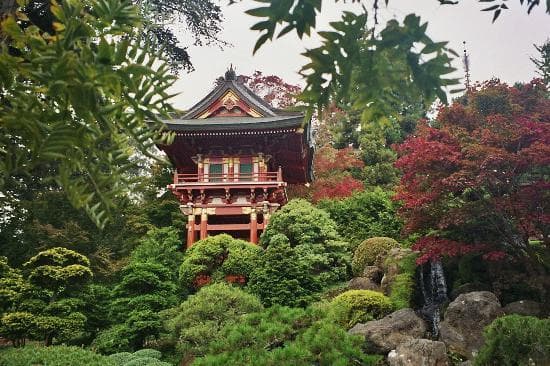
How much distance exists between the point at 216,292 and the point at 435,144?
495cm

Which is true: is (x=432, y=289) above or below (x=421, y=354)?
above

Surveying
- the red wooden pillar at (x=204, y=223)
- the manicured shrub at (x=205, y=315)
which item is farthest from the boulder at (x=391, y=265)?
the red wooden pillar at (x=204, y=223)

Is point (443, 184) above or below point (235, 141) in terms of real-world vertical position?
below

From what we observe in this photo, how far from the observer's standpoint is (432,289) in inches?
414

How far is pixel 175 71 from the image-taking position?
8883 mm

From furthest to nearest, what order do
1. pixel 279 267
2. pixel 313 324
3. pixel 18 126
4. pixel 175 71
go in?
pixel 279 267 → pixel 175 71 → pixel 313 324 → pixel 18 126

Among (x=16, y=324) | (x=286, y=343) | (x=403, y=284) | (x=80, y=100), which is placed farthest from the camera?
(x=403, y=284)

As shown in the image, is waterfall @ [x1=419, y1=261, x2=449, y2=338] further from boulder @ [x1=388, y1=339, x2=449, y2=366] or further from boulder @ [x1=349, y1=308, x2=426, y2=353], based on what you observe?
boulder @ [x1=388, y1=339, x2=449, y2=366]

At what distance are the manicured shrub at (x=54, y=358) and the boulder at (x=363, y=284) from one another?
5.61 metres

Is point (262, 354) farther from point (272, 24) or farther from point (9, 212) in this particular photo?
point (9, 212)

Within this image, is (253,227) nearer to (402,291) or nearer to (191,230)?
(191,230)

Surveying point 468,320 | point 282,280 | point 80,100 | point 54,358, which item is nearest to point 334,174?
point 282,280

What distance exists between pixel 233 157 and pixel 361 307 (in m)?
8.15

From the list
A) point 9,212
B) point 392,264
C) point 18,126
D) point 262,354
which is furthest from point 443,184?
point 9,212
